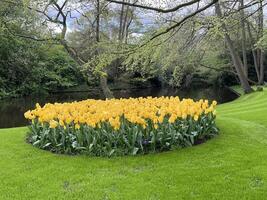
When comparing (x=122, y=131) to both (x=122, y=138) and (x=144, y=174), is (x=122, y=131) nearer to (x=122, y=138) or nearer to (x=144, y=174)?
(x=122, y=138)

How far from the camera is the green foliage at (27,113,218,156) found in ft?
26.9

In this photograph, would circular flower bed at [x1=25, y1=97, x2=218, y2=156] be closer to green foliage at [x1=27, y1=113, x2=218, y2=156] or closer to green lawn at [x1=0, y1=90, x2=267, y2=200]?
green foliage at [x1=27, y1=113, x2=218, y2=156]

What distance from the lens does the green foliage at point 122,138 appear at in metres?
8.20

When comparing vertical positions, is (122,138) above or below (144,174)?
above

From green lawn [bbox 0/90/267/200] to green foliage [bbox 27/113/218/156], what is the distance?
24 centimetres

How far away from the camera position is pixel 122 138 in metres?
8.20

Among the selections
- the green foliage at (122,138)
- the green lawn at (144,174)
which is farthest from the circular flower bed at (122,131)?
the green lawn at (144,174)

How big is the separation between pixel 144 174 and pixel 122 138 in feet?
4.15

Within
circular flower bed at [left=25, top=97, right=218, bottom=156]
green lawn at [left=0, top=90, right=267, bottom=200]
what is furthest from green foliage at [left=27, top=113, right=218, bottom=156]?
green lawn at [left=0, top=90, right=267, bottom=200]

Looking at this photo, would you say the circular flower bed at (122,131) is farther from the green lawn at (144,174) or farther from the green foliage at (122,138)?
the green lawn at (144,174)

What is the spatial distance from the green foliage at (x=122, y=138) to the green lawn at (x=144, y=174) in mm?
239

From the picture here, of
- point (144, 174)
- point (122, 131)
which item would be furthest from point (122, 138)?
point (144, 174)

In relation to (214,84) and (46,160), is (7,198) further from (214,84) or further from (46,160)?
(214,84)

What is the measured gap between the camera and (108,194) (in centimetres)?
631
